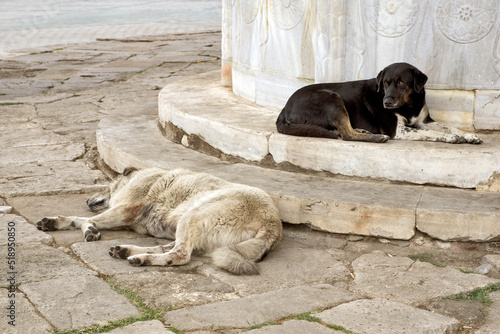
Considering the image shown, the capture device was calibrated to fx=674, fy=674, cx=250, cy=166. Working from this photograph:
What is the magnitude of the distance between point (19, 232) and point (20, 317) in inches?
55.7

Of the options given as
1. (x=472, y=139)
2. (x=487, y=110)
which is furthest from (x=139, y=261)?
(x=487, y=110)

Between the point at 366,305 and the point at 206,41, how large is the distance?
13540mm

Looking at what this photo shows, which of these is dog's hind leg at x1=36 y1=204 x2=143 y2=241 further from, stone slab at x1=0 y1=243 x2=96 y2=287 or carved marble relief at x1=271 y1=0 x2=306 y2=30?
carved marble relief at x1=271 y1=0 x2=306 y2=30

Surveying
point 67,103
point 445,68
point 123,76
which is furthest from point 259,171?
point 123,76

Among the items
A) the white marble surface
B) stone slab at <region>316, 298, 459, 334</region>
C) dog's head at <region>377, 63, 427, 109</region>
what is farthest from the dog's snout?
stone slab at <region>316, 298, 459, 334</region>

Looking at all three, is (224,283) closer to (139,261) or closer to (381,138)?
(139,261)

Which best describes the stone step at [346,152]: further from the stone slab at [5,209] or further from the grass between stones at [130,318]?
the grass between stones at [130,318]

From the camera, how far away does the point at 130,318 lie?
333cm

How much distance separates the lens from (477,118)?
551cm

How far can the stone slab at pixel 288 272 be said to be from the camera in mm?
3814

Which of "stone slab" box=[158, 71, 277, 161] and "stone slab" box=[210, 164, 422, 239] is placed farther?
"stone slab" box=[158, 71, 277, 161]

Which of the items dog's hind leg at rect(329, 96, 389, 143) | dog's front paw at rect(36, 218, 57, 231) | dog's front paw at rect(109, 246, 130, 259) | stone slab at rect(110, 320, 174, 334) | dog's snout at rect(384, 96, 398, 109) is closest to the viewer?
stone slab at rect(110, 320, 174, 334)

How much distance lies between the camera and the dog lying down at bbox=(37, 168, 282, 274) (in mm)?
4023

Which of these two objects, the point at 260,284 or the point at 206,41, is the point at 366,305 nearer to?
the point at 260,284
